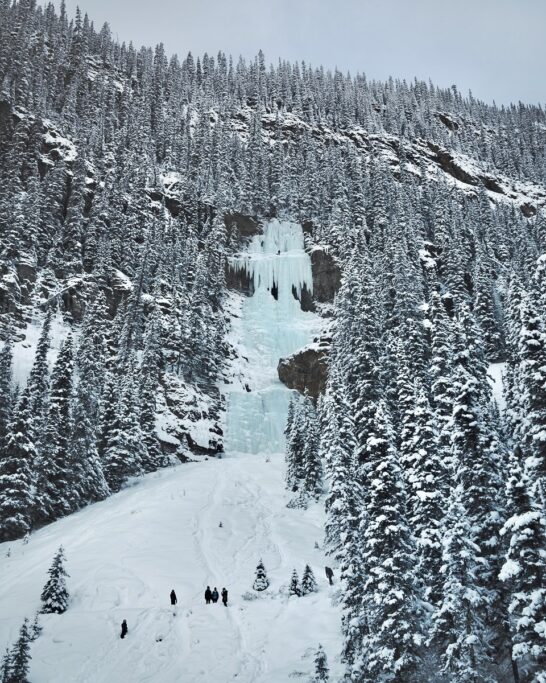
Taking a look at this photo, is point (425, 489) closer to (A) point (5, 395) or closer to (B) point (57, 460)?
(B) point (57, 460)

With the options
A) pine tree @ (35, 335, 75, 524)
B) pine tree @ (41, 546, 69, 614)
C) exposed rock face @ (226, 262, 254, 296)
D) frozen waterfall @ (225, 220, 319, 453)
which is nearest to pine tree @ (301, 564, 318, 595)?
pine tree @ (41, 546, 69, 614)

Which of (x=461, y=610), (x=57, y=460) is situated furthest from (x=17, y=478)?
(x=461, y=610)

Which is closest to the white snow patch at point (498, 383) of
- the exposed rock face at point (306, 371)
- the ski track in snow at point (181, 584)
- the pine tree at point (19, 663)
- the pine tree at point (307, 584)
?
the ski track in snow at point (181, 584)

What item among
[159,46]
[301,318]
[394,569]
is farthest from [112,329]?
[159,46]

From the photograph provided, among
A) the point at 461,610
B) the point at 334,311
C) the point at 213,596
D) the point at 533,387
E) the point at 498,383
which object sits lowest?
the point at 213,596

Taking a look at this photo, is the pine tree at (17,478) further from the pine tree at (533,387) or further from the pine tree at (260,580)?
the pine tree at (533,387)

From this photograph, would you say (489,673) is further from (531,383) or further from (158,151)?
(158,151)
